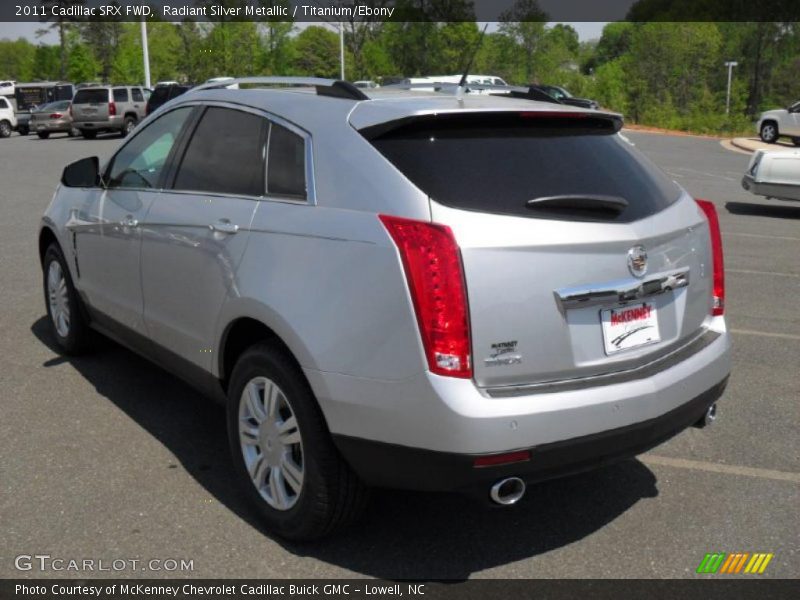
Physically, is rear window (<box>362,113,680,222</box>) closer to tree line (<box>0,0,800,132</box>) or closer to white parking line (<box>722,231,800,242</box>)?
white parking line (<box>722,231,800,242</box>)

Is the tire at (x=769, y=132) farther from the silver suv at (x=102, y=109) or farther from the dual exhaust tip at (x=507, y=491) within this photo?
the dual exhaust tip at (x=507, y=491)

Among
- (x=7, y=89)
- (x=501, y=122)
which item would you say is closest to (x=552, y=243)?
(x=501, y=122)

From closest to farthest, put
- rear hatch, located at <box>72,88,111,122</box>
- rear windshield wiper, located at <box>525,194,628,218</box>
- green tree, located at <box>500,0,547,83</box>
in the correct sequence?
rear windshield wiper, located at <box>525,194,628,218</box>
rear hatch, located at <box>72,88,111,122</box>
green tree, located at <box>500,0,547,83</box>

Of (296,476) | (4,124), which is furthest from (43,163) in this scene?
(296,476)

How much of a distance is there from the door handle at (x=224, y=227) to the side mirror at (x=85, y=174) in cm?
173

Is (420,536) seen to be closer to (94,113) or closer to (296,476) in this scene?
(296,476)

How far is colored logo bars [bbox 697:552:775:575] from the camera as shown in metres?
3.41

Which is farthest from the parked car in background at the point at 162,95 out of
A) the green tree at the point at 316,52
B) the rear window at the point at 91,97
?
the green tree at the point at 316,52

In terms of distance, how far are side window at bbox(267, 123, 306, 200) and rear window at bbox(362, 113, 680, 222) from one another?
36 centimetres

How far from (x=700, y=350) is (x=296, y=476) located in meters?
1.67

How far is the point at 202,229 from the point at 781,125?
33310 millimetres

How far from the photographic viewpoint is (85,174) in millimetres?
5309

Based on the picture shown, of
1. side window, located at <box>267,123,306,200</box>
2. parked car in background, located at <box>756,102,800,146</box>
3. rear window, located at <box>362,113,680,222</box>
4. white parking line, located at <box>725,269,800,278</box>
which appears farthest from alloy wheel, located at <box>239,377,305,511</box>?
parked car in background, located at <box>756,102,800,146</box>

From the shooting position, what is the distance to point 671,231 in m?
3.47
